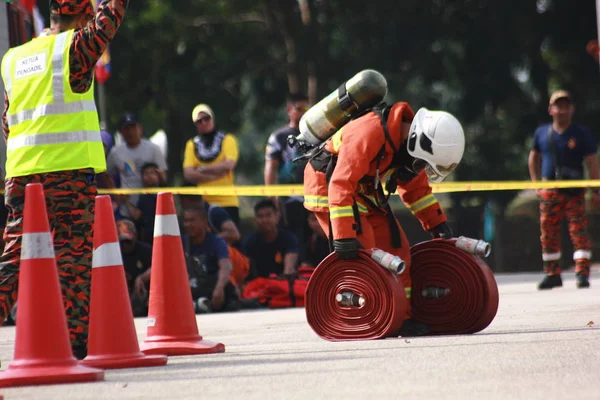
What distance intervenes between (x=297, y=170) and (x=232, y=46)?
15.6 meters

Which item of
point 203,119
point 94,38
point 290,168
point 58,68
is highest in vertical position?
point 94,38

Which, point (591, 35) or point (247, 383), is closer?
point (247, 383)

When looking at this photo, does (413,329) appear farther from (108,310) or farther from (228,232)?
(228,232)

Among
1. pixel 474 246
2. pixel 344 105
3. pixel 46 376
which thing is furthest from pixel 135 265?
Result: pixel 46 376

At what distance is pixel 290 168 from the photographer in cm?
1584

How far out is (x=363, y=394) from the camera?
609 cm

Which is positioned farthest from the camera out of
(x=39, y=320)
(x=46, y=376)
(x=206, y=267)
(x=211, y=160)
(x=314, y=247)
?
(x=211, y=160)

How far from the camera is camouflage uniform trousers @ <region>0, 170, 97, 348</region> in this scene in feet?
25.5

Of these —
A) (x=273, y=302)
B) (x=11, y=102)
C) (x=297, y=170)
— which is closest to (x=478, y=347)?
(x=11, y=102)

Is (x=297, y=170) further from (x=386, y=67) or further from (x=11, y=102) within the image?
(x=386, y=67)

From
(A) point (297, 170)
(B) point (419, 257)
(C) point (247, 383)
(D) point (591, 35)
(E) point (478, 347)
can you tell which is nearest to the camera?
(C) point (247, 383)

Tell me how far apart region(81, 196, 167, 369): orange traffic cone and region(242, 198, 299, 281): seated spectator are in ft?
23.8

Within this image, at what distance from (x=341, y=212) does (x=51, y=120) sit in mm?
1917

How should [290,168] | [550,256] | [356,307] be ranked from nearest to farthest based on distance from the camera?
[356,307] → [550,256] → [290,168]
